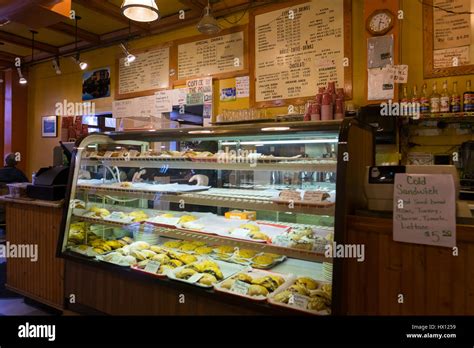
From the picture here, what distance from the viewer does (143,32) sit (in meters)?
5.86

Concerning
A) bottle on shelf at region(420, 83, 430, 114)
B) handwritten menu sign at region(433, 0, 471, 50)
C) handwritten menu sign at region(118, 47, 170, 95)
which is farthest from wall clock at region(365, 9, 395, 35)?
handwritten menu sign at region(118, 47, 170, 95)

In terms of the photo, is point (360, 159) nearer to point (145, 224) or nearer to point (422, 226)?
point (422, 226)

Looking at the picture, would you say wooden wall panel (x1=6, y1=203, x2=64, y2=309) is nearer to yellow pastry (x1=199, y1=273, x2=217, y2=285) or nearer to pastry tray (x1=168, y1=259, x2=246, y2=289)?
pastry tray (x1=168, y1=259, x2=246, y2=289)

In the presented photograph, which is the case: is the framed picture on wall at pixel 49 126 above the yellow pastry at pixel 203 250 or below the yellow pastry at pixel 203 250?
above

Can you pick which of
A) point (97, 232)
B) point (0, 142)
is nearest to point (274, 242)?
point (97, 232)

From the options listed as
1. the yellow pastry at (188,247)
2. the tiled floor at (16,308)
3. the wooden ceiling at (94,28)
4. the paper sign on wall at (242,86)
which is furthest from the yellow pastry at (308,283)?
the wooden ceiling at (94,28)

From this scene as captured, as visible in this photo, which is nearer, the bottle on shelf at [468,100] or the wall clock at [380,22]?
the bottle on shelf at [468,100]

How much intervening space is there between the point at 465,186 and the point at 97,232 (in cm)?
372

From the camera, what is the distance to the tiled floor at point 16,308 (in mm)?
3371

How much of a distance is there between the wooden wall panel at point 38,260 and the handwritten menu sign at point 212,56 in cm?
307

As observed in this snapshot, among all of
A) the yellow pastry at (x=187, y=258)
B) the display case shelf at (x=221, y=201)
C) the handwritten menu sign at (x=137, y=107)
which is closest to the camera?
the display case shelf at (x=221, y=201)

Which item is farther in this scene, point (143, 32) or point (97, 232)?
point (143, 32)

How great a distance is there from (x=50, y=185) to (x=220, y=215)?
1.69 m

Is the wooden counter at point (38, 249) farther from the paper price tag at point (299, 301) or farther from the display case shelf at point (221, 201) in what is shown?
the paper price tag at point (299, 301)
